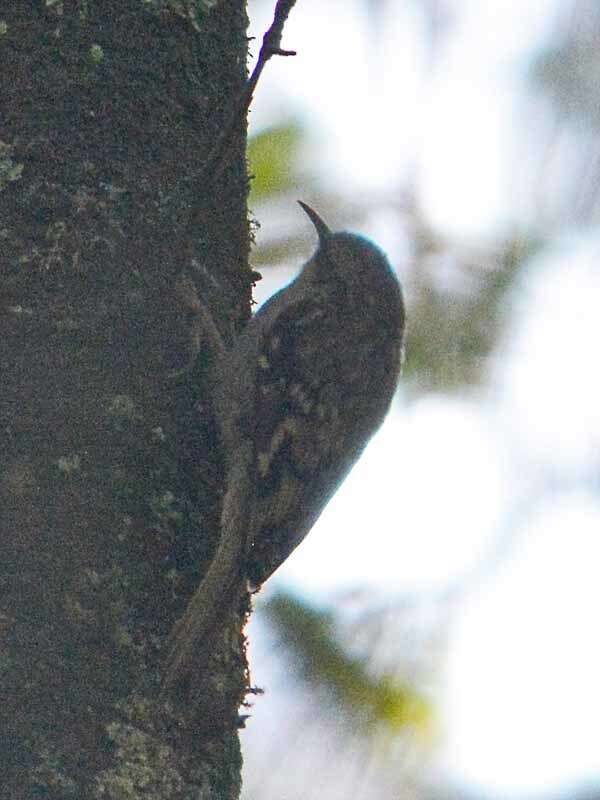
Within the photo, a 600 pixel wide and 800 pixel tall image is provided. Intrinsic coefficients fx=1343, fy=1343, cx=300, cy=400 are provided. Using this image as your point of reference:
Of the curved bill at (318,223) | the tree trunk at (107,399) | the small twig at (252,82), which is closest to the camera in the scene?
the tree trunk at (107,399)

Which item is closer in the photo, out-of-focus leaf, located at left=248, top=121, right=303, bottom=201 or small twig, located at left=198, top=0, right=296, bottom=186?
small twig, located at left=198, top=0, right=296, bottom=186

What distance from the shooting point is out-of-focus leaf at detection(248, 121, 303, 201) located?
3572 millimetres

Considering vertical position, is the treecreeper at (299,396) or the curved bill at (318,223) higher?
the curved bill at (318,223)

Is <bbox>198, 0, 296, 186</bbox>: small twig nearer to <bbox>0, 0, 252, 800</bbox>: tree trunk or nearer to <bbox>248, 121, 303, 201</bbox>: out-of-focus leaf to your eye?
<bbox>0, 0, 252, 800</bbox>: tree trunk

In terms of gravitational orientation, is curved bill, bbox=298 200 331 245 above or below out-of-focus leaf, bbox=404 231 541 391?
above

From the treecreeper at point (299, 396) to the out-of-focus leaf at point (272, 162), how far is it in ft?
0.46

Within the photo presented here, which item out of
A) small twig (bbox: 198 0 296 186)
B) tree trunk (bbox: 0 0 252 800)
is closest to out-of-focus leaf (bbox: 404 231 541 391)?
tree trunk (bbox: 0 0 252 800)

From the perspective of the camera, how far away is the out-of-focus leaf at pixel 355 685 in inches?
114

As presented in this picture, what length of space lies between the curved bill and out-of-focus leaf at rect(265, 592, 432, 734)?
1.08 m

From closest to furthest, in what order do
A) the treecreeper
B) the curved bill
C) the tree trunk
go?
the tree trunk, the treecreeper, the curved bill

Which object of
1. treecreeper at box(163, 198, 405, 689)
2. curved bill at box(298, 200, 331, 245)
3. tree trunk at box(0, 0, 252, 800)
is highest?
curved bill at box(298, 200, 331, 245)

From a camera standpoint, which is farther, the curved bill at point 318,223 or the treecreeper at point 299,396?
the curved bill at point 318,223

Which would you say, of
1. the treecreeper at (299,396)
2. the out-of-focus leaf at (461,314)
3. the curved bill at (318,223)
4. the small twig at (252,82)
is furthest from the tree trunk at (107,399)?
the curved bill at (318,223)

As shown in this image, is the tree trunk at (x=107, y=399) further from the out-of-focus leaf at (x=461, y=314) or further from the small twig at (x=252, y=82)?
the out-of-focus leaf at (x=461, y=314)
